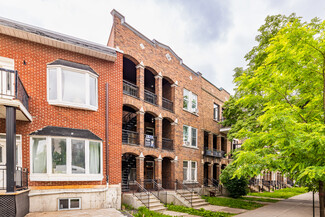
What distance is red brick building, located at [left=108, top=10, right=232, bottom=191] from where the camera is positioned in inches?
587

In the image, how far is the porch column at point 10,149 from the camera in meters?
7.49

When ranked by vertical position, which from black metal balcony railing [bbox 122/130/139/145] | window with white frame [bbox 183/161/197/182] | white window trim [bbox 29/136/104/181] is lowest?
window with white frame [bbox 183/161/197/182]

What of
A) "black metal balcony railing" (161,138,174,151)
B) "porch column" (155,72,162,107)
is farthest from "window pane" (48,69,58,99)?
"black metal balcony railing" (161,138,174,151)

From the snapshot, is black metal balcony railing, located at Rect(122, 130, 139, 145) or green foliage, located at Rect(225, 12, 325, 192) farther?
black metal balcony railing, located at Rect(122, 130, 139, 145)

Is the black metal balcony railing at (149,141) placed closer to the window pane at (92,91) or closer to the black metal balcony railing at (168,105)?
the black metal balcony railing at (168,105)

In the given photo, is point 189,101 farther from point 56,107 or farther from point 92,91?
point 56,107

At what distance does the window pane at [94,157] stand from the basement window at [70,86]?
6.33 feet

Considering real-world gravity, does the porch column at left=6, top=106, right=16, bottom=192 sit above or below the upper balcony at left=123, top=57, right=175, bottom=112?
below

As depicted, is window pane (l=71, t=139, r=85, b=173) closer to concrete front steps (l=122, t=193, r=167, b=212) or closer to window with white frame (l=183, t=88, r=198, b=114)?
concrete front steps (l=122, t=193, r=167, b=212)

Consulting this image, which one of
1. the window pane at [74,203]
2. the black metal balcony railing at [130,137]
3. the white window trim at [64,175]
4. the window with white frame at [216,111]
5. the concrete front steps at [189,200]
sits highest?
the window with white frame at [216,111]

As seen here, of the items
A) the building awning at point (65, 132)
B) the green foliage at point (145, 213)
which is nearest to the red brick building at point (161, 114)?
the green foliage at point (145, 213)

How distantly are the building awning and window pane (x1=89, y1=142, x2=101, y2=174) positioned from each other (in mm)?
417

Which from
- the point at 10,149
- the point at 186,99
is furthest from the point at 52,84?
the point at 186,99

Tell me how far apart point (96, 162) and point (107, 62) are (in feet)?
18.4
